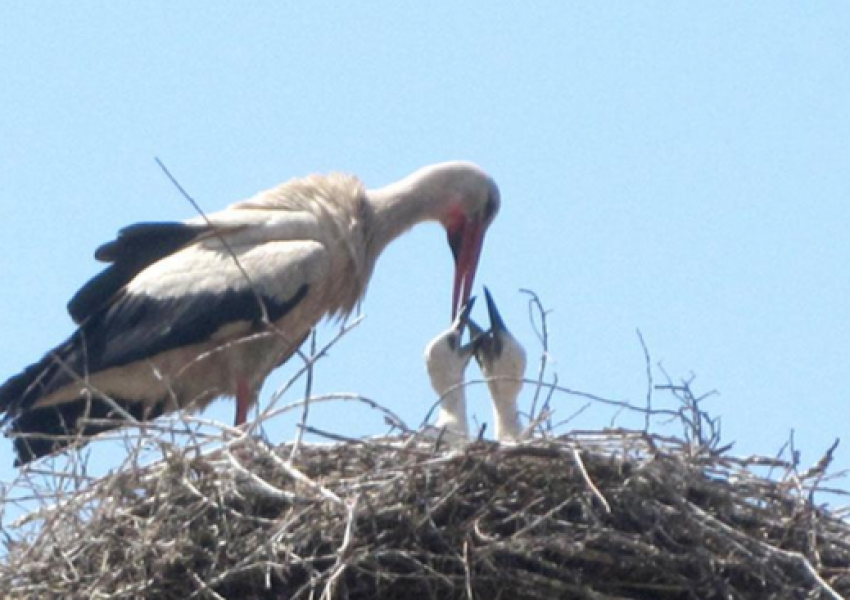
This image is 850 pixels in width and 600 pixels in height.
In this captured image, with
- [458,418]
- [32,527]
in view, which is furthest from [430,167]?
[32,527]

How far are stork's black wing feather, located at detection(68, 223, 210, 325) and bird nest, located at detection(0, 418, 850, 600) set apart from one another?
10.3 ft

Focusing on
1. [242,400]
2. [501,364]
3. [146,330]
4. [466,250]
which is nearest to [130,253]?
[146,330]

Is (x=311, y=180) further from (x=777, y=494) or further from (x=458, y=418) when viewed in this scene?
(x=777, y=494)

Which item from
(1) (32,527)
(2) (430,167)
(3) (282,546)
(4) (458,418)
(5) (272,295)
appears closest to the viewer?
(3) (282,546)

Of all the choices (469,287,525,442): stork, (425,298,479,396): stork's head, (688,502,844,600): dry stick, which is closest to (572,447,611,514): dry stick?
(688,502,844,600): dry stick

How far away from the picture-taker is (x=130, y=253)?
10180 mm

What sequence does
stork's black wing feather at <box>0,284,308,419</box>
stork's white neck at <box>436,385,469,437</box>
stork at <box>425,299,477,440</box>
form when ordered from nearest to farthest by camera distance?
stork's white neck at <box>436,385,469,437</box>
stork at <box>425,299,477,440</box>
stork's black wing feather at <box>0,284,308,419</box>

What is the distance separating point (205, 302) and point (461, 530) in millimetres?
3310

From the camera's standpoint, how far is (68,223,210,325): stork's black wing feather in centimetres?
1016

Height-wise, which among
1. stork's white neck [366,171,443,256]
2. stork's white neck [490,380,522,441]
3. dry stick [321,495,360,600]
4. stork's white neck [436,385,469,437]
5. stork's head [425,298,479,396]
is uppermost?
stork's white neck [366,171,443,256]

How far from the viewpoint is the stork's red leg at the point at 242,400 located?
390 inches

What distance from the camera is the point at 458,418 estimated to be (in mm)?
8492

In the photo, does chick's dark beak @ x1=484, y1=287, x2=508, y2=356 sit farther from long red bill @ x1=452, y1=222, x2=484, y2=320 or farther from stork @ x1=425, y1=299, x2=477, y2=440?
long red bill @ x1=452, y1=222, x2=484, y2=320

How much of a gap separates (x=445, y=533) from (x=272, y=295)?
3.24m
